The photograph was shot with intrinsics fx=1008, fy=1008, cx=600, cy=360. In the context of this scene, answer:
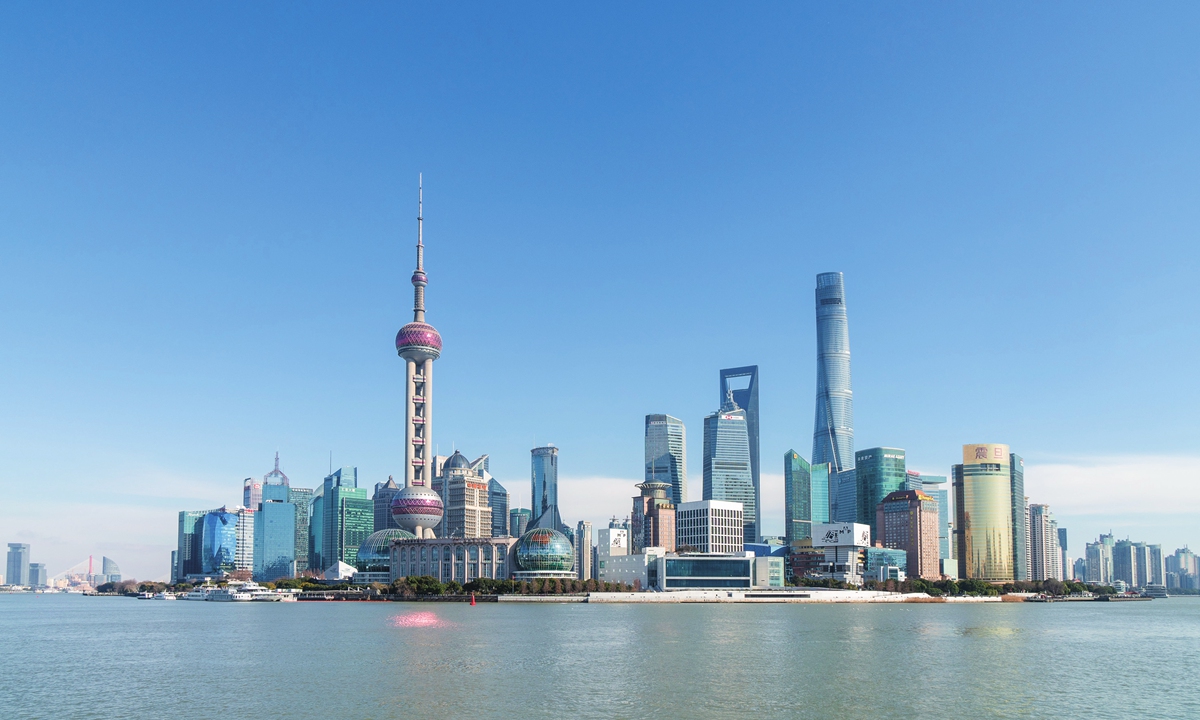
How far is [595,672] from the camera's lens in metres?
78.3

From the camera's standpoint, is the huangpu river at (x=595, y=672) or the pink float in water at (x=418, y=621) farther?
the pink float in water at (x=418, y=621)

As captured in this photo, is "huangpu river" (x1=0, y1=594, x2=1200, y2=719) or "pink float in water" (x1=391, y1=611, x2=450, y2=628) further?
"pink float in water" (x1=391, y1=611, x2=450, y2=628)

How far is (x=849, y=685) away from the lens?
71.8m

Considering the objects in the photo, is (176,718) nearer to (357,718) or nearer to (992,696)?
(357,718)

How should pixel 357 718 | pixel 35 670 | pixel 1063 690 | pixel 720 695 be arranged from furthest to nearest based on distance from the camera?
pixel 35 670 → pixel 1063 690 → pixel 720 695 → pixel 357 718

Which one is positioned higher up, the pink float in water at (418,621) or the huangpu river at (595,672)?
the huangpu river at (595,672)

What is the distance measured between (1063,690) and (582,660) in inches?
1486

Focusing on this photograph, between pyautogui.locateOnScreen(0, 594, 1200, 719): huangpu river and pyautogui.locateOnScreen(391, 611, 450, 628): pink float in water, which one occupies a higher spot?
pyautogui.locateOnScreen(0, 594, 1200, 719): huangpu river

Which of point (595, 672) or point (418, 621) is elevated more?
point (595, 672)

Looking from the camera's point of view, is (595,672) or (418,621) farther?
(418,621)

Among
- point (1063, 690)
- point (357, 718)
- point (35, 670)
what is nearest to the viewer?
point (357, 718)

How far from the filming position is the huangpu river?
6225 centimetres

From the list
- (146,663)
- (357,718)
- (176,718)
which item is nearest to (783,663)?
(357,718)

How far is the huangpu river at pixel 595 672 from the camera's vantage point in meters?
62.2
